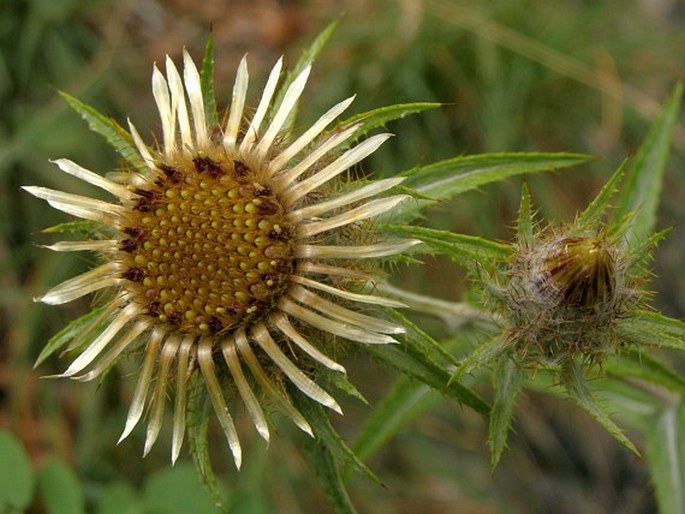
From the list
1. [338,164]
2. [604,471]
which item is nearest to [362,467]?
[338,164]

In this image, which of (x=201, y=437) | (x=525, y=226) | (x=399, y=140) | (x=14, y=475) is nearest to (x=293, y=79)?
(x=525, y=226)

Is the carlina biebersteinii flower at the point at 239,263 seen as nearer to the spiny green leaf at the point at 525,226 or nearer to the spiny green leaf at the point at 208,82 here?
the spiny green leaf at the point at 208,82

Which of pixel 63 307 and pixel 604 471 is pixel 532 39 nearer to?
pixel 604 471

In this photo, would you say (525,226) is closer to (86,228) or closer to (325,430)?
(325,430)

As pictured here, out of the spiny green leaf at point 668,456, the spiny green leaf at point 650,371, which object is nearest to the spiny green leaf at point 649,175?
the spiny green leaf at point 650,371

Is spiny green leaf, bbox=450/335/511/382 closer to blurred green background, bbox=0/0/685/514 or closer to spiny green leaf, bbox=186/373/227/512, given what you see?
spiny green leaf, bbox=186/373/227/512

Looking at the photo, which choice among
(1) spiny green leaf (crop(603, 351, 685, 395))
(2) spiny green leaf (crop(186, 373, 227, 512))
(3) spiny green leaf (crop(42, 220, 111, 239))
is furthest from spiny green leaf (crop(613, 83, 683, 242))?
(3) spiny green leaf (crop(42, 220, 111, 239))

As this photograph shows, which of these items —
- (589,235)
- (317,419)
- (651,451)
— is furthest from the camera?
(651,451)
